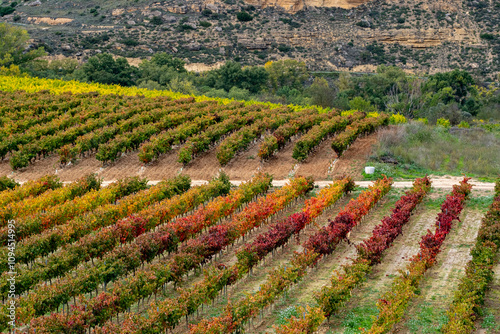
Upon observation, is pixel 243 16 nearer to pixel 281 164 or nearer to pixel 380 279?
pixel 281 164

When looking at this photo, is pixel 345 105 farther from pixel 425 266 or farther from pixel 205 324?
pixel 205 324

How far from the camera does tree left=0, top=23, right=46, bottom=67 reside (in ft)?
203

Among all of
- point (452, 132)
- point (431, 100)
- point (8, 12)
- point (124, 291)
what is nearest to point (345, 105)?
point (431, 100)

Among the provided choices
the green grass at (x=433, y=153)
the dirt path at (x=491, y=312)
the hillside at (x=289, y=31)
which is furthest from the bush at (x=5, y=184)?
the hillside at (x=289, y=31)

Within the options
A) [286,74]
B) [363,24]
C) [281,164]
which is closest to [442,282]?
[281,164]

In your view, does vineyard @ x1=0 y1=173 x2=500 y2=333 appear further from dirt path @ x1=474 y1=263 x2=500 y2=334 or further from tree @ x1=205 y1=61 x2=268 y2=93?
tree @ x1=205 y1=61 x2=268 y2=93

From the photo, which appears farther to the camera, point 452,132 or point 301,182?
point 452,132

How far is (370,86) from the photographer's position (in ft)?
210

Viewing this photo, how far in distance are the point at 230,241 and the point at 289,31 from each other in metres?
79.1

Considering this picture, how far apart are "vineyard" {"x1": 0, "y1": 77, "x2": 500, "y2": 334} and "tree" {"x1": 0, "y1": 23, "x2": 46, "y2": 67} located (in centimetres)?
3156

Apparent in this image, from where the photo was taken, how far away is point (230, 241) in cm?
1903

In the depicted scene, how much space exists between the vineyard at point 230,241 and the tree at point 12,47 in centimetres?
3156

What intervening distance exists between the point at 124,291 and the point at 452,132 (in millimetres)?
30906

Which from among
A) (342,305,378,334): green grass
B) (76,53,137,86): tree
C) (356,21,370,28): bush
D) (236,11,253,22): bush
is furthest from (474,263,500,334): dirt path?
(356,21,370,28): bush
